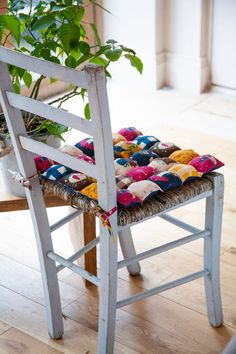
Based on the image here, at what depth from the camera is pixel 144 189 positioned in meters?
1.50

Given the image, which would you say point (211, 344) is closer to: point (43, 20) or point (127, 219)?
point (127, 219)

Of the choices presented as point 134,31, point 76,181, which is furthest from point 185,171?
point 134,31

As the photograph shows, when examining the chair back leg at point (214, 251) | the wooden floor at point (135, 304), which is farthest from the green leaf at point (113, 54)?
the wooden floor at point (135, 304)

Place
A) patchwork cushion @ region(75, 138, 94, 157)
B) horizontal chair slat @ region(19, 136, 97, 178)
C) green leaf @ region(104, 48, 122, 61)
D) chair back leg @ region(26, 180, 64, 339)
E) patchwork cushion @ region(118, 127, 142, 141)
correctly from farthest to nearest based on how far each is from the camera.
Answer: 1. patchwork cushion @ region(118, 127, 142, 141)
2. patchwork cushion @ region(75, 138, 94, 157)
3. chair back leg @ region(26, 180, 64, 339)
4. green leaf @ region(104, 48, 122, 61)
5. horizontal chair slat @ region(19, 136, 97, 178)

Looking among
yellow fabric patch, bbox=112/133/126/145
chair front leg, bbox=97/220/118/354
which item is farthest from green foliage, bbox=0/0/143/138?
chair front leg, bbox=97/220/118/354

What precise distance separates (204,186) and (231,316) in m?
0.46

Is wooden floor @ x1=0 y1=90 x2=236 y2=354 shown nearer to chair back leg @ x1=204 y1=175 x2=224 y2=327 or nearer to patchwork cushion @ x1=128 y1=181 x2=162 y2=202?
chair back leg @ x1=204 y1=175 x2=224 y2=327

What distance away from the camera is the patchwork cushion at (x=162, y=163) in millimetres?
1615

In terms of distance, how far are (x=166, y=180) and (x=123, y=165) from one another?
136 millimetres

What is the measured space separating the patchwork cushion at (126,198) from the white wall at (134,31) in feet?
6.84

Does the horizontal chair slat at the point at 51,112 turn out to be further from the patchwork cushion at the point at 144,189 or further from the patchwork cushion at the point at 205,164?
the patchwork cushion at the point at 205,164

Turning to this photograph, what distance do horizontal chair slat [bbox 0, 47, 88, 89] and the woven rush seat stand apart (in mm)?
308

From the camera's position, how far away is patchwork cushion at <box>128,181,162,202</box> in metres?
1.50

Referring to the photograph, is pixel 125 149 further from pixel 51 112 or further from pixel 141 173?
pixel 51 112
